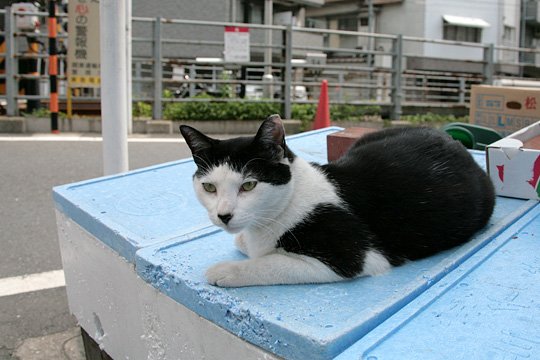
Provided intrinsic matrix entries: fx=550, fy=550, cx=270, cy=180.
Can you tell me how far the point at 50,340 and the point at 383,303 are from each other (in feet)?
5.58

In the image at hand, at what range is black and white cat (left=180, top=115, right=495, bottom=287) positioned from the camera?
1.27 m

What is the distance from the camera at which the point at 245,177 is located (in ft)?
4.25

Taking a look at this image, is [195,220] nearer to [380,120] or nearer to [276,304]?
[276,304]

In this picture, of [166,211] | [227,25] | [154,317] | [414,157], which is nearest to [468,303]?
[414,157]

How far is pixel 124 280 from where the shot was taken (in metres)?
1.69

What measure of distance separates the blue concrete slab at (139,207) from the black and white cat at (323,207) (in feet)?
1.06

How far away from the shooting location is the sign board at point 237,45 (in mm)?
8164

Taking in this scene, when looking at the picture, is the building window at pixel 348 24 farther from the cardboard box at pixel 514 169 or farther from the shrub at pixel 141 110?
the cardboard box at pixel 514 169

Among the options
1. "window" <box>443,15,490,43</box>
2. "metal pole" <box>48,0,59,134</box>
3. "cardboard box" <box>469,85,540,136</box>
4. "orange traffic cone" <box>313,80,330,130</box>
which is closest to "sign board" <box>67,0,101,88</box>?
"metal pole" <box>48,0,59,134</box>

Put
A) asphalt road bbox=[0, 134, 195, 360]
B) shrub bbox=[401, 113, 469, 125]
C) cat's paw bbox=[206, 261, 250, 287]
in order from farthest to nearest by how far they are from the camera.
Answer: shrub bbox=[401, 113, 469, 125] → asphalt road bbox=[0, 134, 195, 360] → cat's paw bbox=[206, 261, 250, 287]

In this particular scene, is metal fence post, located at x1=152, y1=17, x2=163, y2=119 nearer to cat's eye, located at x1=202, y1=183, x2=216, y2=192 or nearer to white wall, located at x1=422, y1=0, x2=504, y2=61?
cat's eye, located at x1=202, y1=183, x2=216, y2=192

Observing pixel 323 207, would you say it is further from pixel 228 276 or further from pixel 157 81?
pixel 157 81

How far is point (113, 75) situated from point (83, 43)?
449 cm

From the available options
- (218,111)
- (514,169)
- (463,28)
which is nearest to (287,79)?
(218,111)
